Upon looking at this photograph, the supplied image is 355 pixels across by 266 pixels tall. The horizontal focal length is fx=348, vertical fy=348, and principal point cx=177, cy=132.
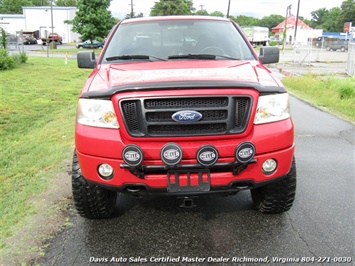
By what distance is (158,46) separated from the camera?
3990mm

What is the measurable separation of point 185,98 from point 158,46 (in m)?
1.57

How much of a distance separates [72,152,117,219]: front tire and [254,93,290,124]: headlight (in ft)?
4.94

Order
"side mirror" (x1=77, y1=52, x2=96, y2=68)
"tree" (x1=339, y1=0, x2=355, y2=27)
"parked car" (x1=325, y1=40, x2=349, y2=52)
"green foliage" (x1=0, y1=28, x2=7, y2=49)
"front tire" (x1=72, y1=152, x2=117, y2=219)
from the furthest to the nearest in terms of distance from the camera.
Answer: "tree" (x1=339, y1=0, x2=355, y2=27) < "parked car" (x1=325, y1=40, x2=349, y2=52) < "green foliage" (x1=0, y1=28, x2=7, y2=49) < "side mirror" (x1=77, y1=52, x2=96, y2=68) < "front tire" (x1=72, y1=152, x2=117, y2=219)

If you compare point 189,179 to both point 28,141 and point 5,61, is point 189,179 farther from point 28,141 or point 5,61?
point 5,61

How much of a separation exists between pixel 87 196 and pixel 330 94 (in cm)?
959

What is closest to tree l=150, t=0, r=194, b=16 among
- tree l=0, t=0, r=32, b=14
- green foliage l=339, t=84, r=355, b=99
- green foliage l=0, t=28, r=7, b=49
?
tree l=0, t=0, r=32, b=14

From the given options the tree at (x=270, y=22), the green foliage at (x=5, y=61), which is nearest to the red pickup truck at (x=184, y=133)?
the green foliage at (x=5, y=61)

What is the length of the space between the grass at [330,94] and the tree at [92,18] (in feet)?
93.2

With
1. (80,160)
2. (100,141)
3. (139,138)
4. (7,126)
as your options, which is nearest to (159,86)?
(139,138)

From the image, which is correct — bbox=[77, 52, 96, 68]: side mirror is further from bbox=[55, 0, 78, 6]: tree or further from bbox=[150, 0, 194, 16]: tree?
bbox=[55, 0, 78, 6]: tree

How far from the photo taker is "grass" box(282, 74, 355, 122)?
9.02m

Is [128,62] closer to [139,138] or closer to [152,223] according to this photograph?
[139,138]

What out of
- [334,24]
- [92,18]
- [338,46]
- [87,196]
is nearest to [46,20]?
[92,18]

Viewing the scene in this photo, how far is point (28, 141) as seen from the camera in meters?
6.23
